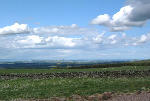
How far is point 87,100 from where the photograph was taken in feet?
68.4

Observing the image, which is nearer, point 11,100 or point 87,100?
point 87,100

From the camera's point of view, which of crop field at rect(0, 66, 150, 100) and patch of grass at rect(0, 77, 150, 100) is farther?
crop field at rect(0, 66, 150, 100)

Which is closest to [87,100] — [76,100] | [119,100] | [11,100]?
[76,100]

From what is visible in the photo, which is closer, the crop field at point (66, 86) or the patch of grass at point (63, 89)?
the patch of grass at point (63, 89)

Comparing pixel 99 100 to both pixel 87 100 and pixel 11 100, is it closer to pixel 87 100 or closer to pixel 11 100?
pixel 87 100

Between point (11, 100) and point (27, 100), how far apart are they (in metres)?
1.58

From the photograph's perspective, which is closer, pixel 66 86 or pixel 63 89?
pixel 63 89

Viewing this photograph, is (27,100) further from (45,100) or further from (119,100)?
(119,100)

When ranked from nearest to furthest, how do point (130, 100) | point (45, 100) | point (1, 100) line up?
point (130, 100), point (45, 100), point (1, 100)

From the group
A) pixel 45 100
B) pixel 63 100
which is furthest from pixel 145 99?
pixel 45 100

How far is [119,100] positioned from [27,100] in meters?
7.56

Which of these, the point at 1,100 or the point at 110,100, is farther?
the point at 1,100

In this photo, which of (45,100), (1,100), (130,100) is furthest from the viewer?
(1,100)

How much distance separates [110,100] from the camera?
67.1ft
